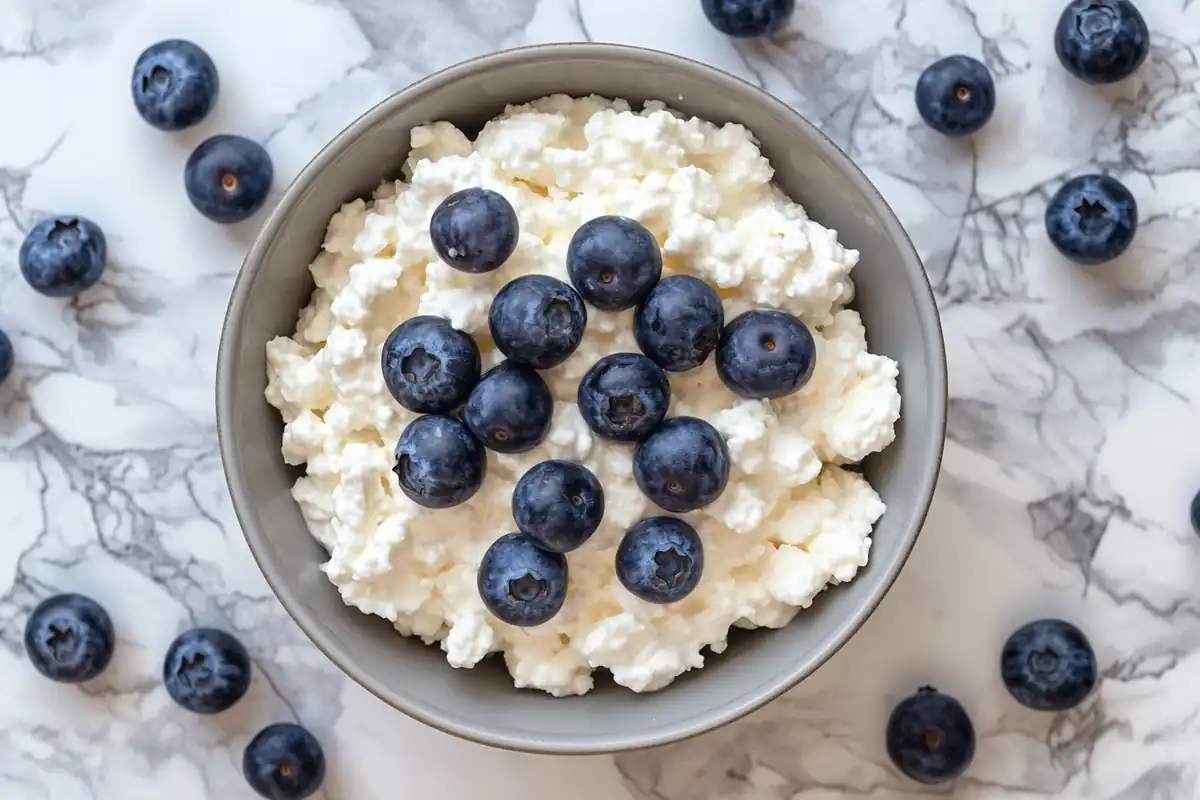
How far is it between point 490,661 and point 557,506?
0.37 metres

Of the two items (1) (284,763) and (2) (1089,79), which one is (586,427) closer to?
(1) (284,763)

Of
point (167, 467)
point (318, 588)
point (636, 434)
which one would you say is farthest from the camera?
point (167, 467)

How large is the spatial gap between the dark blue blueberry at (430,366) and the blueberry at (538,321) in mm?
51

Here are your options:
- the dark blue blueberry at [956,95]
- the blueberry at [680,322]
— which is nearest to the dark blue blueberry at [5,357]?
the blueberry at [680,322]

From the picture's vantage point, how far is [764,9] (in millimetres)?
1901

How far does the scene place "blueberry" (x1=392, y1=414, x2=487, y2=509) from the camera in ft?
5.15

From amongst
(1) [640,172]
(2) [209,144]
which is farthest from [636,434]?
(2) [209,144]

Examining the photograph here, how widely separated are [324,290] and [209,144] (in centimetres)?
35

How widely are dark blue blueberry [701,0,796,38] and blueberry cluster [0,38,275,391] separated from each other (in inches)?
28.1

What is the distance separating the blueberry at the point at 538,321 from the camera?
1.55 m

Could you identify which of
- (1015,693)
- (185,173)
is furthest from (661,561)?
(185,173)

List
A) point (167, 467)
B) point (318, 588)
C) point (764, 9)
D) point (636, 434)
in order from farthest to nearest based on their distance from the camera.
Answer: point (167, 467)
point (764, 9)
point (318, 588)
point (636, 434)

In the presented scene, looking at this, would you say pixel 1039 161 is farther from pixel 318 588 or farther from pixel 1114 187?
pixel 318 588

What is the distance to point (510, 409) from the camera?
1551 mm
